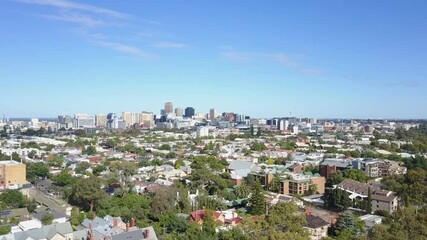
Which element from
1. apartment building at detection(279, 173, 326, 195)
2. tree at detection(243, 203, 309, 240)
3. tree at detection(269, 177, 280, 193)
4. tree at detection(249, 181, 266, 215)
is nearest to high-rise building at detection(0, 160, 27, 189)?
tree at detection(249, 181, 266, 215)

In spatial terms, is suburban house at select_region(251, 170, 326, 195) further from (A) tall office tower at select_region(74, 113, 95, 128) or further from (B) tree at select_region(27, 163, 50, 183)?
(A) tall office tower at select_region(74, 113, 95, 128)

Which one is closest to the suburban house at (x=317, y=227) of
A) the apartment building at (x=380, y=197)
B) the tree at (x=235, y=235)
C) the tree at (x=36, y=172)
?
the tree at (x=235, y=235)

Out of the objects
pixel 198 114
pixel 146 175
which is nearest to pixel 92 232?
pixel 146 175

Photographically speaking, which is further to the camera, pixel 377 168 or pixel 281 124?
pixel 281 124

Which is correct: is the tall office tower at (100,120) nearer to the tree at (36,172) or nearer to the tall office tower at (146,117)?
the tall office tower at (146,117)

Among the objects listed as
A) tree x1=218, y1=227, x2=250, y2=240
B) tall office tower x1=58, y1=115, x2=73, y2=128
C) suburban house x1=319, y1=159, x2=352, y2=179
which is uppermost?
tall office tower x1=58, y1=115, x2=73, y2=128

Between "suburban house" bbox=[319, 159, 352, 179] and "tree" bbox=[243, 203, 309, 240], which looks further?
"suburban house" bbox=[319, 159, 352, 179]

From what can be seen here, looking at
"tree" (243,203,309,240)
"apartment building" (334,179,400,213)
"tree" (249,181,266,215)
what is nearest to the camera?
"tree" (243,203,309,240)

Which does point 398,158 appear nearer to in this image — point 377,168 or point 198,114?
point 377,168
